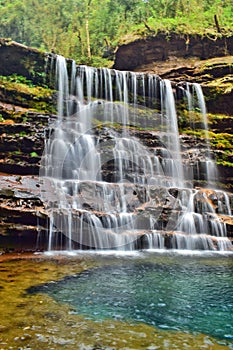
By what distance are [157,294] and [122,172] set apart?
28.9ft

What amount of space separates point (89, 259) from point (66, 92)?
10.5 metres

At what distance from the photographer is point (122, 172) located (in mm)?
15258

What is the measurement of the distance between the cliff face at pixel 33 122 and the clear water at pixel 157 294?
11.4 ft

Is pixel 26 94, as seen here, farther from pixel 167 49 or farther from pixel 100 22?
pixel 100 22

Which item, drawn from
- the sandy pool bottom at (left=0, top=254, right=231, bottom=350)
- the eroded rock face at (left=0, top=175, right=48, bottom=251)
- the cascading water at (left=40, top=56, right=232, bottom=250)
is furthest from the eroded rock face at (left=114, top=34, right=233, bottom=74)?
the sandy pool bottom at (left=0, top=254, right=231, bottom=350)

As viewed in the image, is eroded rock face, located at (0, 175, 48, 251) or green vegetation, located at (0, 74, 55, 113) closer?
eroded rock face, located at (0, 175, 48, 251)

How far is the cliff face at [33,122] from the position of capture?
36.6ft

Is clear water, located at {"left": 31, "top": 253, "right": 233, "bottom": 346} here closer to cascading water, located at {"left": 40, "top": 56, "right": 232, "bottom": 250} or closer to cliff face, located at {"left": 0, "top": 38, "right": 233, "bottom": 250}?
cascading water, located at {"left": 40, "top": 56, "right": 232, "bottom": 250}

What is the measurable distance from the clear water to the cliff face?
3473 millimetres

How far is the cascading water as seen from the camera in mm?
11938

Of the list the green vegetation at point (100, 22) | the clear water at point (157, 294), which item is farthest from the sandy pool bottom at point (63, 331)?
the green vegetation at point (100, 22)

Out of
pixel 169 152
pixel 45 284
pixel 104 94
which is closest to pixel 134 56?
pixel 104 94

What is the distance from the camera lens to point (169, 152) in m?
16.9

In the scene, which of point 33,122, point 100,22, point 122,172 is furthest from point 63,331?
point 100,22
